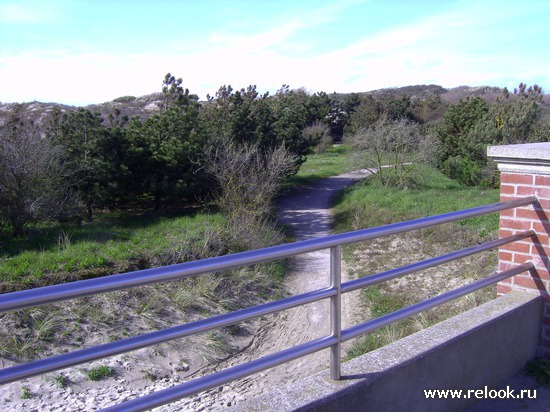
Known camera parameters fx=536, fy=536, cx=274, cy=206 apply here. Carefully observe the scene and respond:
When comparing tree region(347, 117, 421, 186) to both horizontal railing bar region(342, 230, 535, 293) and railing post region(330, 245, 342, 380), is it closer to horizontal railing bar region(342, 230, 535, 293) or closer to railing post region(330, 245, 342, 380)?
horizontal railing bar region(342, 230, 535, 293)

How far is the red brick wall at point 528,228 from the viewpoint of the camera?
11.1 feet

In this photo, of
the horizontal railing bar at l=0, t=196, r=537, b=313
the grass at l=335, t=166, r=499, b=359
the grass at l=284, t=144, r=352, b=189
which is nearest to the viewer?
the horizontal railing bar at l=0, t=196, r=537, b=313

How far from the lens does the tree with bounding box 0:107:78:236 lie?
11711mm

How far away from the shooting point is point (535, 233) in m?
3.45

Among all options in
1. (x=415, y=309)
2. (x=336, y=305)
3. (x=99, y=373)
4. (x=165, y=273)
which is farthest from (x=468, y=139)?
(x=165, y=273)

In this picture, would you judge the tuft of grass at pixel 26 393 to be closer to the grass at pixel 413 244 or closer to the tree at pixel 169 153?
the grass at pixel 413 244

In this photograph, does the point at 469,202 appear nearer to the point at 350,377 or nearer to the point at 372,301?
the point at 372,301

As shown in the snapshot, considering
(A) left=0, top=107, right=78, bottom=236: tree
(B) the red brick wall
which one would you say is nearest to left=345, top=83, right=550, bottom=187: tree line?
(A) left=0, top=107, right=78, bottom=236: tree

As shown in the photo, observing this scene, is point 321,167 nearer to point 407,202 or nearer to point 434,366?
point 407,202

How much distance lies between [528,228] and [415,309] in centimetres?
124

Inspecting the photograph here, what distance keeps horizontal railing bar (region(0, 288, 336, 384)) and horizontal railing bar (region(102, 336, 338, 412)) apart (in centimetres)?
19

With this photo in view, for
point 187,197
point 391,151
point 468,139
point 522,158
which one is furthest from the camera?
point 468,139

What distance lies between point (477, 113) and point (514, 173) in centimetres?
1886

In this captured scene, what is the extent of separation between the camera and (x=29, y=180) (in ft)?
39.7
